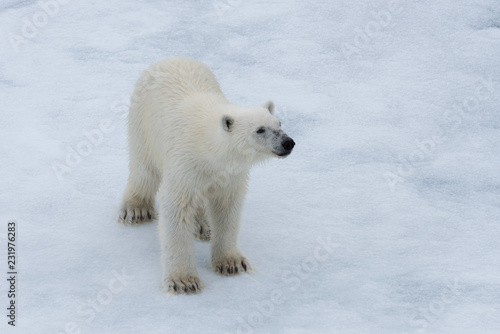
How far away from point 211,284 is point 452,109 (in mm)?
3730

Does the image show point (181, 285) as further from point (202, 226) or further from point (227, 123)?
point (227, 123)

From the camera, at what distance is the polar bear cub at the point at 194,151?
477 cm

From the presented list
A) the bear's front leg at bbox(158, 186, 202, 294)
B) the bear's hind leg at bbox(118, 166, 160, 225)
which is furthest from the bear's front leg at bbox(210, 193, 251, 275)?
the bear's hind leg at bbox(118, 166, 160, 225)

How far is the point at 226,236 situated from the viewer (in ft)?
Result: 17.6

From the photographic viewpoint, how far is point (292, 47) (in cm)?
892

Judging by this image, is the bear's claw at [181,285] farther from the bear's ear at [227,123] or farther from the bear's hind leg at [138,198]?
the bear's ear at [227,123]

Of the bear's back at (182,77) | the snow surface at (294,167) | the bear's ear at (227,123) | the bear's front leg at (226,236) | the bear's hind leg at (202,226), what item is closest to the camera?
the bear's ear at (227,123)

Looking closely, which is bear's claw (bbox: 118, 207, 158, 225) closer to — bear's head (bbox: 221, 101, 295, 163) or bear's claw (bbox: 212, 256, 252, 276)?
bear's claw (bbox: 212, 256, 252, 276)

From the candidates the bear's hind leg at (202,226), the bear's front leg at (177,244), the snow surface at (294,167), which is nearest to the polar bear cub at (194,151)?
the bear's front leg at (177,244)

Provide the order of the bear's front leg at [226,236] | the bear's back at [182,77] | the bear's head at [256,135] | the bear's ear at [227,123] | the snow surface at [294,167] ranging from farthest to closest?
the bear's back at [182,77] < the bear's front leg at [226,236] < the snow surface at [294,167] < the bear's ear at [227,123] < the bear's head at [256,135]

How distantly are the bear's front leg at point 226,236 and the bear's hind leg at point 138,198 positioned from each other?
78 centimetres

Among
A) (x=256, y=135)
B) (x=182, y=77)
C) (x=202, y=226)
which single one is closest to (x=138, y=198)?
(x=202, y=226)

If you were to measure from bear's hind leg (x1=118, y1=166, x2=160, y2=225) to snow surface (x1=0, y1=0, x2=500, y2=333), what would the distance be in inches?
5.4

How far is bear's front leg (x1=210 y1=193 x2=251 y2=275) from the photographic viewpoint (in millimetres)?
5289
